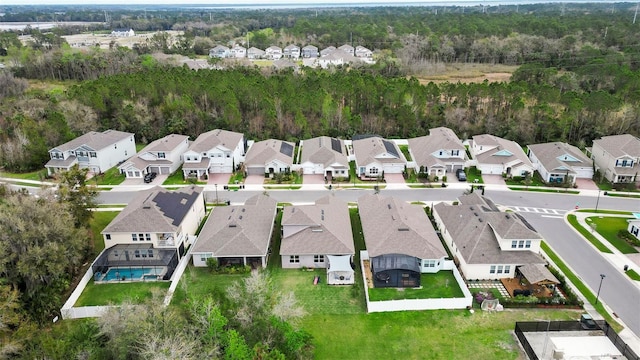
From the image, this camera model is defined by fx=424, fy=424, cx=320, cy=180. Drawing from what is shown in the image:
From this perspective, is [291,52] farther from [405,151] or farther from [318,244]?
[318,244]

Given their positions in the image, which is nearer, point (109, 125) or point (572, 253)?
point (572, 253)

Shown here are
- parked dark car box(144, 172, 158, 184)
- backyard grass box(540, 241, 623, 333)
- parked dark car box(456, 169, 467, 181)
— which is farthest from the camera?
parked dark car box(144, 172, 158, 184)

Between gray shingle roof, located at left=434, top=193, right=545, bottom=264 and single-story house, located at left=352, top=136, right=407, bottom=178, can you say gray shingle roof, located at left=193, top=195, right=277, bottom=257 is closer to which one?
gray shingle roof, located at left=434, top=193, right=545, bottom=264

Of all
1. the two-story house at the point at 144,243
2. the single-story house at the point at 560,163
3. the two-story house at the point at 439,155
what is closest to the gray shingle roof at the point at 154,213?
the two-story house at the point at 144,243

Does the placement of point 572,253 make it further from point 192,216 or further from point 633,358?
point 192,216

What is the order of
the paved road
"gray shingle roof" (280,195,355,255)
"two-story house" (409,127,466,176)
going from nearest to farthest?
the paved road, "gray shingle roof" (280,195,355,255), "two-story house" (409,127,466,176)

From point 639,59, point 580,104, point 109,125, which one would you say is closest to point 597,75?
point 639,59

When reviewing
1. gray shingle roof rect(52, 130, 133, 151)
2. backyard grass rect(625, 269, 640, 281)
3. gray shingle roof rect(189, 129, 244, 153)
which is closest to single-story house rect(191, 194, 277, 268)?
gray shingle roof rect(189, 129, 244, 153)
